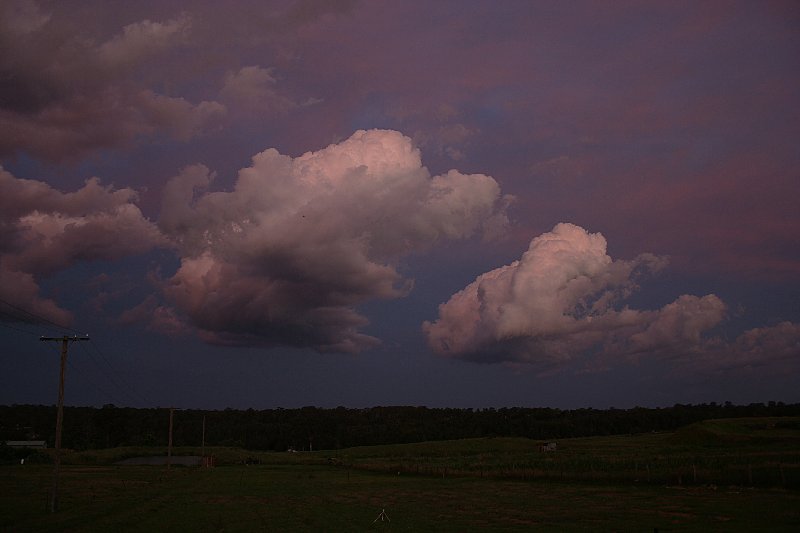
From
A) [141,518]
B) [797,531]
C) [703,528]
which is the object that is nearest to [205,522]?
[141,518]

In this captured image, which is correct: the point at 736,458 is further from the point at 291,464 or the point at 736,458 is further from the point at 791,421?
the point at 291,464

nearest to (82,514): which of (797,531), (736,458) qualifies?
(797,531)

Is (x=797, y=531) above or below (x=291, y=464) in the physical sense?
above

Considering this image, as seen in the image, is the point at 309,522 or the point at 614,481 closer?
the point at 309,522

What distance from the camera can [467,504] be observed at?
4750 centimetres

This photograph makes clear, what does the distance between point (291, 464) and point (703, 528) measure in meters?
95.2

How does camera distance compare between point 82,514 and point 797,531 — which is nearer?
point 797,531

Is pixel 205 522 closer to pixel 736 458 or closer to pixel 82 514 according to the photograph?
pixel 82 514

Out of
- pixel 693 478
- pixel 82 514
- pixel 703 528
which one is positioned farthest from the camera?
pixel 693 478

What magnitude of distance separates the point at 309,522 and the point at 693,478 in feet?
123

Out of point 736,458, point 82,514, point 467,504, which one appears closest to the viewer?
point 82,514

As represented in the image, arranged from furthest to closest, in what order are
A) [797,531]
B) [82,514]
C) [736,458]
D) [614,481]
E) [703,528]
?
[736,458] < [614,481] < [82,514] < [703,528] < [797,531]

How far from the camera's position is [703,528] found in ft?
108

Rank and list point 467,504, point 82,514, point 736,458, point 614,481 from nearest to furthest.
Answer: point 82,514
point 467,504
point 614,481
point 736,458
